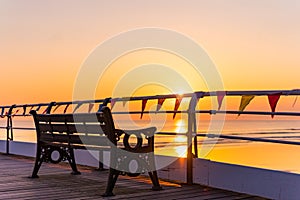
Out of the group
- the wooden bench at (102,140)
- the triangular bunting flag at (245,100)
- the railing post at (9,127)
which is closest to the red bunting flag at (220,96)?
the triangular bunting flag at (245,100)

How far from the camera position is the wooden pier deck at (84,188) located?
14.4ft

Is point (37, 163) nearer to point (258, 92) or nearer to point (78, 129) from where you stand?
point (78, 129)

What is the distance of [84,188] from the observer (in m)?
4.83

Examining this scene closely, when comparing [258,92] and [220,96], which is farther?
[220,96]

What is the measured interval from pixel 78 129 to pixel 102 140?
43 centimetres

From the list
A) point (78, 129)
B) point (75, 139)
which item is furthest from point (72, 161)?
point (78, 129)

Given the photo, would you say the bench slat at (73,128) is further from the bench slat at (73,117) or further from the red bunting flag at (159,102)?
the red bunting flag at (159,102)

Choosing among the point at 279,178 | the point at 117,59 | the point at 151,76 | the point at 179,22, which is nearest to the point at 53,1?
the point at 179,22

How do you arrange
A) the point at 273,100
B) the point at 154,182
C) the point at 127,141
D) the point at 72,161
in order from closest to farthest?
the point at 273,100 < the point at 127,141 < the point at 154,182 < the point at 72,161

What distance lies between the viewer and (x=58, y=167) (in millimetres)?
6715

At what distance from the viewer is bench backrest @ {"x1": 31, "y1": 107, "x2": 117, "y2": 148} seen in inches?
181

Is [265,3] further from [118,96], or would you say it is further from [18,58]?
[18,58]

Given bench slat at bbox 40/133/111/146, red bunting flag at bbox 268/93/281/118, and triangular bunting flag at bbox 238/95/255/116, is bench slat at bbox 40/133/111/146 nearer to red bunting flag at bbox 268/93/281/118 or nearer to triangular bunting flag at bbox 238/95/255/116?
triangular bunting flag at bbox 238/95/255/116

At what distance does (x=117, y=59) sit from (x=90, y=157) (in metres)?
2.56
